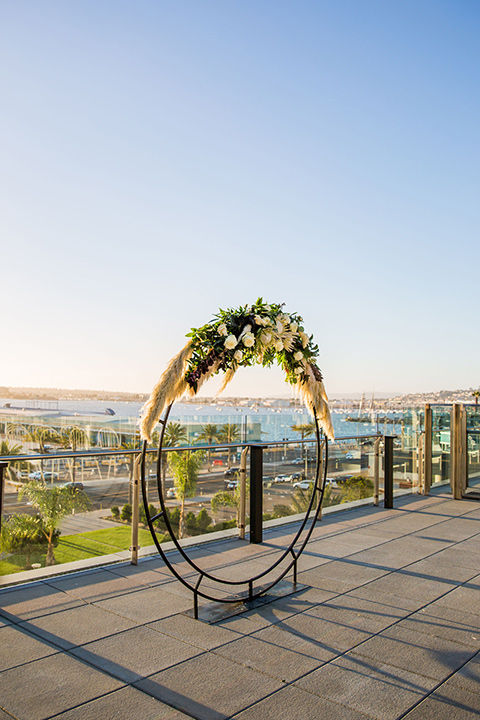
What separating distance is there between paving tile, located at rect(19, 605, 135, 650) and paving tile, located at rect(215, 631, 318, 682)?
686 millimetres

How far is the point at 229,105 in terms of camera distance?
1024 cm

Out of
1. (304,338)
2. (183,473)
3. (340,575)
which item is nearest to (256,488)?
(183,473)

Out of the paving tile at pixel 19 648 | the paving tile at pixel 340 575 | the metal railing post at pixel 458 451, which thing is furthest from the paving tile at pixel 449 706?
the metal railing post at pixel 458 451

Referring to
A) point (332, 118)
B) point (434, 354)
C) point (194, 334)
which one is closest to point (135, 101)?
point (332, 118)

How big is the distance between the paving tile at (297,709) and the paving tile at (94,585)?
5.49 feet

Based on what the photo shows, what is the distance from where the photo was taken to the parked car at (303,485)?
6000mm

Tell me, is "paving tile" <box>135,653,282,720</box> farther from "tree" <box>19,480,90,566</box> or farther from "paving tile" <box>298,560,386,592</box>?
"tree" <box>19,480,90,566</box>

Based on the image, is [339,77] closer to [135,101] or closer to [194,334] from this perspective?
[135,101]

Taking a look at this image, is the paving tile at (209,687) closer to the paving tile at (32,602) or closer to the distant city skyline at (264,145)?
the paving tile at (32,602)

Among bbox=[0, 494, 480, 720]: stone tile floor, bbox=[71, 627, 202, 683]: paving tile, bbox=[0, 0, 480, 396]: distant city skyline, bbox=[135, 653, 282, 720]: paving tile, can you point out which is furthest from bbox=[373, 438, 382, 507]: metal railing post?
bbox=[135, 653, 282, 720]: paving tile

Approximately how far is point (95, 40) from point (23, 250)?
2124 cm

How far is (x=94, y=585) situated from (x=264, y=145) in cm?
954

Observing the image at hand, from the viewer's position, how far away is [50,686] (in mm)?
2367

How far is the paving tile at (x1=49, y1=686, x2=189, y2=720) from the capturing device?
6.98ft
